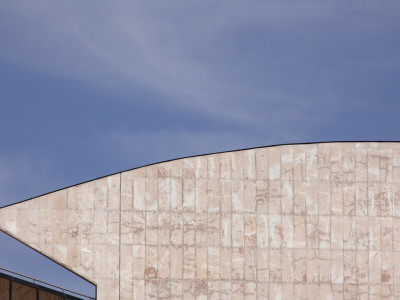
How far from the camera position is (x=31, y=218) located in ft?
163

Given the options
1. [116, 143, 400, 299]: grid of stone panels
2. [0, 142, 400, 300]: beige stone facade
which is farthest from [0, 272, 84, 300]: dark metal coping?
[116, 143, 400, 299]: grid of stone panels

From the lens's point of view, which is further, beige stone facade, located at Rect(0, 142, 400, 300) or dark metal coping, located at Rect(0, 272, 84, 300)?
beige stone facade, located at Rect(0, 142, 400, 300)

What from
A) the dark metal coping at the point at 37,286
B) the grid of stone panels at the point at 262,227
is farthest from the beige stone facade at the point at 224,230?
the dark metal coping at the point at 37,286

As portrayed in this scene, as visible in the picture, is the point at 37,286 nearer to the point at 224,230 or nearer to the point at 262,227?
the point at 224,230

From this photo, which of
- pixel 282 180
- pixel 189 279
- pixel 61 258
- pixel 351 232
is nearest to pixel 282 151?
pixel 282 180

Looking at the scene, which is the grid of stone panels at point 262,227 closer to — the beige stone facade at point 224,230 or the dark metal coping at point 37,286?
the beige stone facade at point 224,230

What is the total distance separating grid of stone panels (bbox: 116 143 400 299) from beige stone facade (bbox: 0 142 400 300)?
0.06 m

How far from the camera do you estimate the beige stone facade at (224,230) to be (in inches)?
1938

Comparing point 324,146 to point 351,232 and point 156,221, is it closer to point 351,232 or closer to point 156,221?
point 351,232

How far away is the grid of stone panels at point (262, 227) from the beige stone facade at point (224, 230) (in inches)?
2.2

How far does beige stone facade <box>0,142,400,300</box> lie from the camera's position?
49219mm

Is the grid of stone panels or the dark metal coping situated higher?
the grid of stone panels

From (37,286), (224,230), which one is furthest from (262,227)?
(37,286)

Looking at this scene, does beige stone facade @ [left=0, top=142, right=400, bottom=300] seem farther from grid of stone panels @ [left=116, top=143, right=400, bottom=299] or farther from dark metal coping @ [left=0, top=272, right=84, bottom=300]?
dark metal coping @ [left=0, top=272, right=84, bottom=300]
